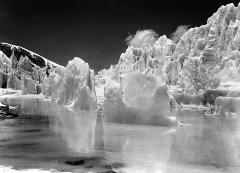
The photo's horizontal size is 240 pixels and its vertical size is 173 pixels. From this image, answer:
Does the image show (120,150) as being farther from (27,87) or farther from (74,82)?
(27,87)

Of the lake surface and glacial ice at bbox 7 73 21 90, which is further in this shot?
glacial ice at bbox 7 73 21 90

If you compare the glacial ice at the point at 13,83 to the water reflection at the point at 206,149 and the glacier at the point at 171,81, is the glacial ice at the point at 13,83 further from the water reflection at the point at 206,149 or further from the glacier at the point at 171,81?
the water reflection at the point at 206,149

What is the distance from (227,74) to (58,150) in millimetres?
54864

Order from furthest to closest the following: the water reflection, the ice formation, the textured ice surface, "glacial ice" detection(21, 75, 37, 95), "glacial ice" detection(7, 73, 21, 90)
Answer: "glacial ice" detection(7, 73, 21, 90) < "glacial ice" detection(21, 75, 37, 95) < the ice formation < the textured ice surface < the water reflection

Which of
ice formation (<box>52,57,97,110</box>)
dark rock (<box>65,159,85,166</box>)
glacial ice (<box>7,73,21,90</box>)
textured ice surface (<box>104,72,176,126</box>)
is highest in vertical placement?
glacial ice (<box>7,73,21,90</box>)

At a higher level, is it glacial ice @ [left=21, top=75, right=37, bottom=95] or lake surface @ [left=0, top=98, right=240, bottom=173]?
glacial ice @ [left=21, top=75, right=37, bottom=95]

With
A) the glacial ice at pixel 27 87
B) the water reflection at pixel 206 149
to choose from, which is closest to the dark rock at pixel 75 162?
the water reflection at pixel 206 149

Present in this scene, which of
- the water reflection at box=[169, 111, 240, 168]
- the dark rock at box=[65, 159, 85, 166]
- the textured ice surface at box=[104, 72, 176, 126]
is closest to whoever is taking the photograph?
the dark rock at box=[65, 159, 85, 166]

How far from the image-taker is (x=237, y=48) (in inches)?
2844

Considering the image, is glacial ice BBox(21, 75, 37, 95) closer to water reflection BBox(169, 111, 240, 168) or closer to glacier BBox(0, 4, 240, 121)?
glacier BBox(0, 4, 240, 121)

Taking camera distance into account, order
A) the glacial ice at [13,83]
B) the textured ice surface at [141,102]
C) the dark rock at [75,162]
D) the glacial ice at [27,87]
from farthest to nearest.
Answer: the glacial ice at [13,83]
the glacial ice at [27,87]
the textured ice surface at [141,102]
the dark rock at [75,162]

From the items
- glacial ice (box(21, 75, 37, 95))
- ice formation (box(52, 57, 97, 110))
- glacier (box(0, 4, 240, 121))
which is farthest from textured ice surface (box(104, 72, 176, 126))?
glacial ice (box(21, 75, 37, 95))

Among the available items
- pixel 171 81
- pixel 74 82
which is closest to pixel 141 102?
pixel 74 82

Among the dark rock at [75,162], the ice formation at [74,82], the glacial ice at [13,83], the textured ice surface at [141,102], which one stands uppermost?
the glacial ice at [13,83]
